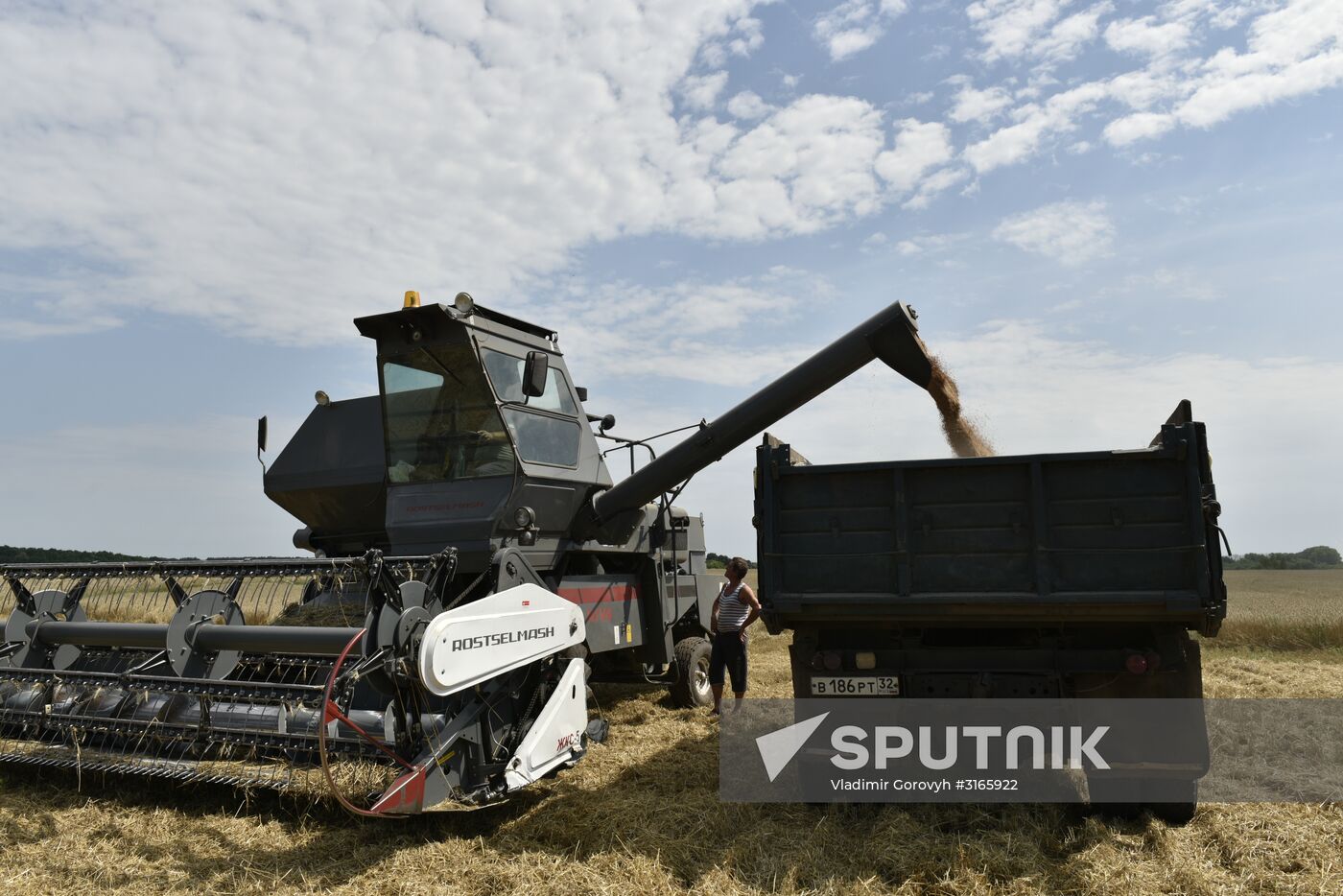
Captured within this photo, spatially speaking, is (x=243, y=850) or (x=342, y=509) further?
(x=342, y=509)

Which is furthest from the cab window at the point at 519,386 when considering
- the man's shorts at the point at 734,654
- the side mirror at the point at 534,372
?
the man's shorts at the point at 734,654

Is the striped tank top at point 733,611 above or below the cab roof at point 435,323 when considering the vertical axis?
below

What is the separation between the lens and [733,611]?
7133mm

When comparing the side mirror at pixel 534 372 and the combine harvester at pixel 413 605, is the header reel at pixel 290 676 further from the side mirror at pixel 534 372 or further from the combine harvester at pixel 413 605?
the side mirror at pixel 534 372

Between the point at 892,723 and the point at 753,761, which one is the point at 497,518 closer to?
the point at 753,761

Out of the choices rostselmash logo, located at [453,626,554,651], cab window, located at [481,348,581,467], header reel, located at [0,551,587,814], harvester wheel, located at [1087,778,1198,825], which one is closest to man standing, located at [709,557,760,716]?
cab window, located at [481,348,581,467]

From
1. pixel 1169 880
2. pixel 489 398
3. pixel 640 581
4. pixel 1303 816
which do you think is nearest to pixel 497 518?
pixel 489 398

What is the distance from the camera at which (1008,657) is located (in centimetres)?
459

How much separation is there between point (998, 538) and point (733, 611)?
3.06 metres

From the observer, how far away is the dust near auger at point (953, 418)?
21.5ft

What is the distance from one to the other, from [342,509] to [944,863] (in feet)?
17.6

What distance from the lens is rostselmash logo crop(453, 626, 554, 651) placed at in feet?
13.7

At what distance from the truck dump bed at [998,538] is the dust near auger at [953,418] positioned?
6.92 ft

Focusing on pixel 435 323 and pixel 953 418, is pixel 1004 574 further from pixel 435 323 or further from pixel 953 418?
pixel 435 323
